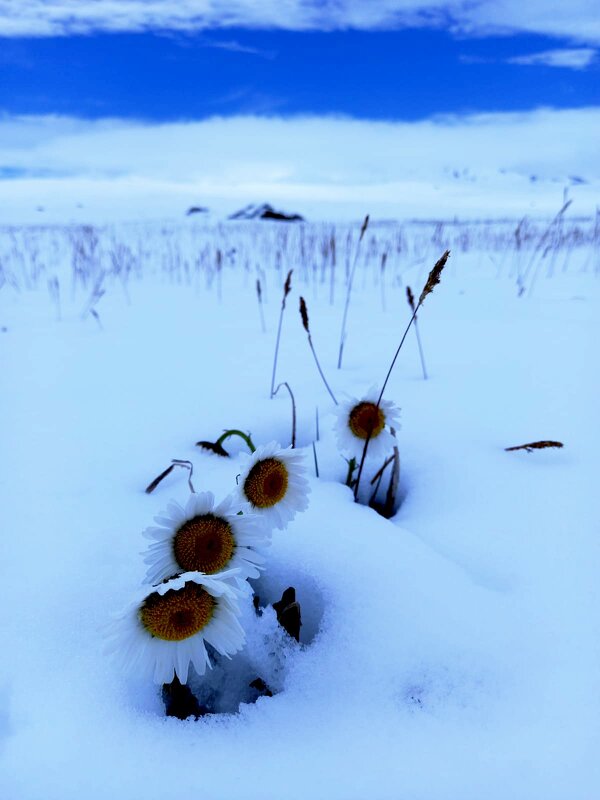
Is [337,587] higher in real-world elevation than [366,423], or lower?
lower

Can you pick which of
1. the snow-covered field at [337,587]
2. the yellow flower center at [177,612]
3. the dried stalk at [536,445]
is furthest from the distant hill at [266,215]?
the yellow flower center at [177,612]

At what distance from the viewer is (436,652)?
83 cm

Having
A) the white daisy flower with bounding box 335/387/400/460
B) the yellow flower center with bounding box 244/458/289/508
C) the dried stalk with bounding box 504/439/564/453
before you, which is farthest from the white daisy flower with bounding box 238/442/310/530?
the dried stalk with bounding box 504/439/564/453

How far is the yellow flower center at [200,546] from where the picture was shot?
753mm

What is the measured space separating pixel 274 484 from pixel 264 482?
20 millimetres

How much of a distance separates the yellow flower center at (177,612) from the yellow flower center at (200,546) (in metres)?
0.07

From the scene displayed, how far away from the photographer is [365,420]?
3.85 ft

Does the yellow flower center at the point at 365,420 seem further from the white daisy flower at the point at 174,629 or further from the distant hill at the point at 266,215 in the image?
the distant hill at the point at 266,215

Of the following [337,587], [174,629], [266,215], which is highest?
[174,629]

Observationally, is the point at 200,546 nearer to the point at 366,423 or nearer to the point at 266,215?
the point at 366,423

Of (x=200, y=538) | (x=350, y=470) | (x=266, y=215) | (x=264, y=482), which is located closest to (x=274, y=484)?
(x=264, y=482)

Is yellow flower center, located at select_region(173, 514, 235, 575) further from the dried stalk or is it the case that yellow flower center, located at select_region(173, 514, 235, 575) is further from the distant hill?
the distant hill

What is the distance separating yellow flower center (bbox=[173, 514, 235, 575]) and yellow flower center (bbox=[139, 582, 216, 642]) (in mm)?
68

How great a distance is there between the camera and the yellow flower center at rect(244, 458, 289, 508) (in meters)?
0.87
